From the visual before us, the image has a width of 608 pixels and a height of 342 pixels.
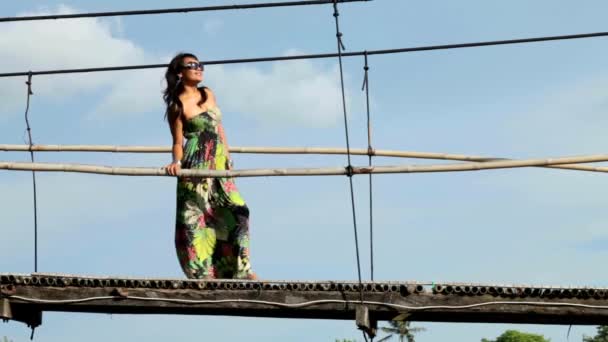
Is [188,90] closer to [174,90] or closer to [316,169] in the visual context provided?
[174,90]

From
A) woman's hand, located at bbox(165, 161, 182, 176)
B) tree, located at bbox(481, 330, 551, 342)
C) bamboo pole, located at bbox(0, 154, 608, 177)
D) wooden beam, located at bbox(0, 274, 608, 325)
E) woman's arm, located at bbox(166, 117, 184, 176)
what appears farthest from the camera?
tree, located at bbox(481, 330, 551, 342)

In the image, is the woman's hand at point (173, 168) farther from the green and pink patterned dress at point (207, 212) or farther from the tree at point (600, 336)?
the tree at point (600, 336)

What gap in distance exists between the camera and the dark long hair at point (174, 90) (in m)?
12.7

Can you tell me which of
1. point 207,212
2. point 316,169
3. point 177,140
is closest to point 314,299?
point 316,169

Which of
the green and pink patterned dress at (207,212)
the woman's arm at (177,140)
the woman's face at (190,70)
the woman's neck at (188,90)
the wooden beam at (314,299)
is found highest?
the woman's face at (190,70)

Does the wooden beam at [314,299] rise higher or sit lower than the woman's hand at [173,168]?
lower

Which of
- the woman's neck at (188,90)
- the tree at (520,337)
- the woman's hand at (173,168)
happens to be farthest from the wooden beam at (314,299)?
the tree at (520,337)

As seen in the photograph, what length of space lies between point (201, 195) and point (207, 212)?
159mm

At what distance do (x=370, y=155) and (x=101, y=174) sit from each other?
86.7 inches

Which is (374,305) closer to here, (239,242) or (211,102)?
(239,242)

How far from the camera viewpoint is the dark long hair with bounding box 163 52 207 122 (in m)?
12.7

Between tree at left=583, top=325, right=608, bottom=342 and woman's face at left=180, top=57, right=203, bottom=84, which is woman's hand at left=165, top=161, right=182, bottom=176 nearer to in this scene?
woman's face at left=180, top=57, right=203, bottom=84

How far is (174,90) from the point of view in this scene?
12750 millimetres

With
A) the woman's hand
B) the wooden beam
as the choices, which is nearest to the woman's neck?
the woman's hand
